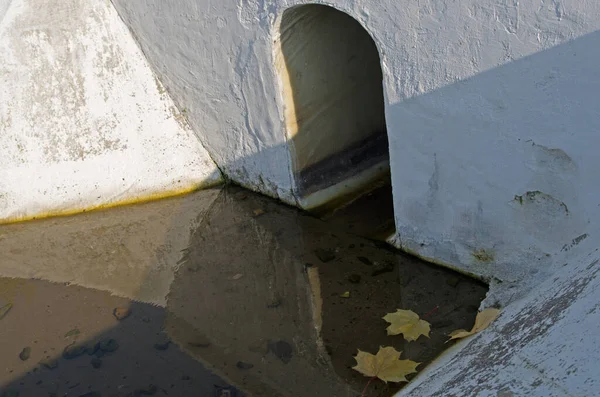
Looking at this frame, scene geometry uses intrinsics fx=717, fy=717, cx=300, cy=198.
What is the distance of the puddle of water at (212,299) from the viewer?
4.14 metres

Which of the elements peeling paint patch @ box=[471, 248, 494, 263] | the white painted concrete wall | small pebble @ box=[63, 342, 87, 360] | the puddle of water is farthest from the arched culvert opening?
small pebble @ box=[63, 342, 87, 360]

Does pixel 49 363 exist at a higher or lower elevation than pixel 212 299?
higher

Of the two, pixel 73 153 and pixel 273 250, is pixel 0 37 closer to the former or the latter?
pixel 73 153

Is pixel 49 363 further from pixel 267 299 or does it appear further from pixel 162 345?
pixel 267 299

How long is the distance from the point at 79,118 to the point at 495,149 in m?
3.43

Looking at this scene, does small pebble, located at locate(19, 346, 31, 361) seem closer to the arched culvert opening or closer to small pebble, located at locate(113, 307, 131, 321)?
small pebble, located at locate(113, 307, 131, 321)

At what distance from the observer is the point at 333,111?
578cm

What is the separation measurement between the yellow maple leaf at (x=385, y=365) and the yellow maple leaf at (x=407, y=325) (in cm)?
22

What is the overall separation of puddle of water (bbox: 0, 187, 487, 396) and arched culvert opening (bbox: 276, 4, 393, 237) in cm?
34

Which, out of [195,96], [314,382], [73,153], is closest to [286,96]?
[195,96]

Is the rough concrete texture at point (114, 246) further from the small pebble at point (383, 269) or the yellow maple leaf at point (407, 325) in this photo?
the yellow maple leaf at point (407, 325)

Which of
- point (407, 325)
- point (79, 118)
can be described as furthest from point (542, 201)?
point (79, 118)

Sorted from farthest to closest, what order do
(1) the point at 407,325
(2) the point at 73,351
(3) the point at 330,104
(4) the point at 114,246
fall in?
1. (3) the point at 330,104
2. (4) the point at 114,246
3. (2) the point at 73,351
4. (1) the point at 407,325

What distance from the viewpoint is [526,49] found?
3.76 meters
